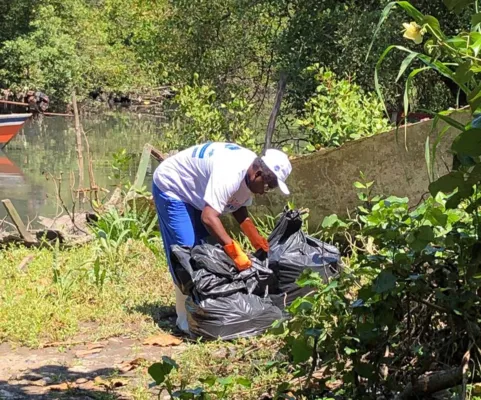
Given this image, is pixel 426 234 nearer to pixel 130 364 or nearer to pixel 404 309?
pixel 404 309

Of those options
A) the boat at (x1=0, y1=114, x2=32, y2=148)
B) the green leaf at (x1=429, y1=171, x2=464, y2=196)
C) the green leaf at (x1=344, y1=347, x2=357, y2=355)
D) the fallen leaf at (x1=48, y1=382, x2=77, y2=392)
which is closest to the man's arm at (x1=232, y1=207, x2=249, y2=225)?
the fallen leaf at (x1=48, y1=382, x2=77, y2=392)

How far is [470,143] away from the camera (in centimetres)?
204

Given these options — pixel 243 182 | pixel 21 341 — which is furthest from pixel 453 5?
pixel 21 341

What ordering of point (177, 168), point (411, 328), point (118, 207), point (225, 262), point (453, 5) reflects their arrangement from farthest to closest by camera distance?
point (118, 207)
point (177, 168)
point (225, 262)
point (411, 328)
point (453, 5)

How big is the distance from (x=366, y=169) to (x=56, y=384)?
124 inches

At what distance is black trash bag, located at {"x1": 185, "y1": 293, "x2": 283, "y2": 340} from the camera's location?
4602mm

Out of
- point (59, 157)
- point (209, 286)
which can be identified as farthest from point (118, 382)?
point (59, 157)

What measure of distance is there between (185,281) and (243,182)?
2.37ft

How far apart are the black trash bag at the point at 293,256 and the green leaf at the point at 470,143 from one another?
2.88 meters

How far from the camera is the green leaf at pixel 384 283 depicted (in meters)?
2.53

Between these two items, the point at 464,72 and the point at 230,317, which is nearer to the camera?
the point at 464,72

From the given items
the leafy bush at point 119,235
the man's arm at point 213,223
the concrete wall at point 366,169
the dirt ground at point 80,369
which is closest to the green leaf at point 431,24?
the dirt ground at point 80,369

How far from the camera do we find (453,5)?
1946 mm

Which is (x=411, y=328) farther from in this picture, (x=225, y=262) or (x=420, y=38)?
(x=225, y=262)
